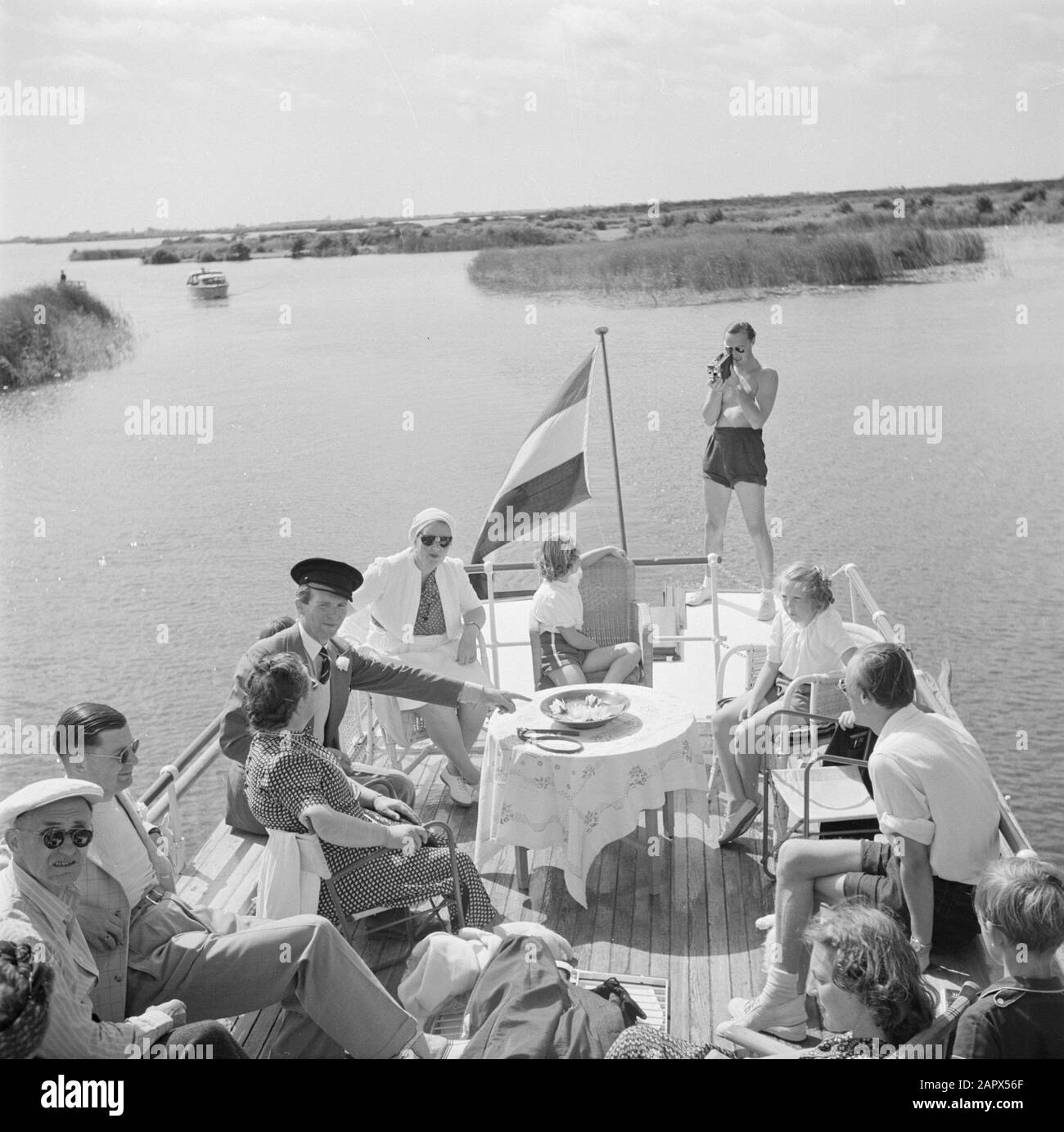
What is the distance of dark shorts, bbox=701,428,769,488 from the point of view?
7125 millimetres

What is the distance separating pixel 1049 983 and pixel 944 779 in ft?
2.41

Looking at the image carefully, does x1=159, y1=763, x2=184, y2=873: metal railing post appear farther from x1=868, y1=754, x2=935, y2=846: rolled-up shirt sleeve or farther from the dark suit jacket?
x1=868, y1=754, x2=935, y2=846: rolled-up shirt sleeve

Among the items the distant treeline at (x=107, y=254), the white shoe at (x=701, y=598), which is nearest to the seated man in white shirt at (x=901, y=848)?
the white shoe at (x=701, y=598)

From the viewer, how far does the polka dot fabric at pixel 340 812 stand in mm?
3271

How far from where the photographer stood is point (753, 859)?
14.3ft

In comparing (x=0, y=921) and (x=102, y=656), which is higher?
(x=0, y=921)

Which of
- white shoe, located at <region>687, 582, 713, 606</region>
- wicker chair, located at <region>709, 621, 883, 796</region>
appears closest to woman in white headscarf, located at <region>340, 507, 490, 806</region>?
wicker chair, located at <region>709, 621, 883, 796</region>

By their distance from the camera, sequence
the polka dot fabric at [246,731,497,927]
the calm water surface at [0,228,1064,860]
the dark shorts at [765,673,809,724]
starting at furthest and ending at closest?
the calm water surface at [0,228,1064,860]
the dark shorts at [765,673,809,724]
the polka dot fabric at [246,731,497,927]

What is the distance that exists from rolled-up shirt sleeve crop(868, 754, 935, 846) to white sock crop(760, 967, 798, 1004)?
0.50 m

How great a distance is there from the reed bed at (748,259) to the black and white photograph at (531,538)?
→ 0.16m

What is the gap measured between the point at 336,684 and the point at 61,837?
172cm

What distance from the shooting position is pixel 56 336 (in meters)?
35.2
